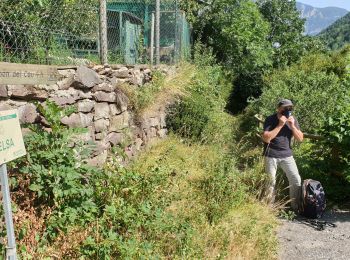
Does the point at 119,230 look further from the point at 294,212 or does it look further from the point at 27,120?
the point at 294,212

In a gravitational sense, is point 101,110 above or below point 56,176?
above

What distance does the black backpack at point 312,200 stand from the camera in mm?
5461

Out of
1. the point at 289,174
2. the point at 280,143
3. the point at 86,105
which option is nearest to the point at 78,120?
the point at 86,105

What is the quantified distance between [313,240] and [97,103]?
10.8 ft

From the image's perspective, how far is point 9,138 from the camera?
8.79 feet

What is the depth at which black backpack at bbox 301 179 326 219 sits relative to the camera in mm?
5461

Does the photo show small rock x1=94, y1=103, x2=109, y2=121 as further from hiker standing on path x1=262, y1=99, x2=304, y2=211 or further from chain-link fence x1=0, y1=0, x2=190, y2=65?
hiker standing on path x1=262, y1=99, x2=304, y2=211

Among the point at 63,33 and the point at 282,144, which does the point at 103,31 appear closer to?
the point at 63,33

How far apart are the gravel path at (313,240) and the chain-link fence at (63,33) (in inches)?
138

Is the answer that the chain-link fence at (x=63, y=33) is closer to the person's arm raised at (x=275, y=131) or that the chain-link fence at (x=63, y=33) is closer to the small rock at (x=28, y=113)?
the small rock at (x=28, y=113)

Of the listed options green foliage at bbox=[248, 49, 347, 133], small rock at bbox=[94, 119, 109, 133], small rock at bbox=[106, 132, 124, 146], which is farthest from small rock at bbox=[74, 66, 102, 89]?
green foliage at bbox=[248, 49, 347, 133]

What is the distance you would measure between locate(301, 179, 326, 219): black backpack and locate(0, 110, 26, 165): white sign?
4023 millimetres

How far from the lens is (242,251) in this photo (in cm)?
418

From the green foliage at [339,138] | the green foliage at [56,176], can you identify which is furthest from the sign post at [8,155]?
the green foliage at [339,138]
